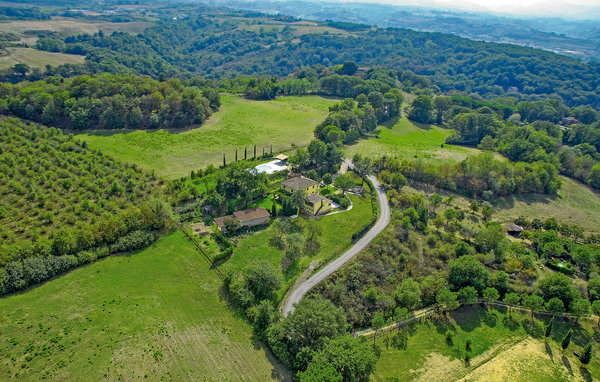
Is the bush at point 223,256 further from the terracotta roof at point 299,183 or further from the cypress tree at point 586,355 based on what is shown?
the cypress tree at point 586,355

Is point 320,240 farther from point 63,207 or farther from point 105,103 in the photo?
point 105,103

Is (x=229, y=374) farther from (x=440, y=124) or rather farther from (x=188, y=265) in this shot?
(x=440, y=124)

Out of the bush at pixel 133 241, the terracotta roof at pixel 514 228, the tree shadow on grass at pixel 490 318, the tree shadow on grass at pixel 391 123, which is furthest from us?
the tree shadow on grass at pixel 391 123

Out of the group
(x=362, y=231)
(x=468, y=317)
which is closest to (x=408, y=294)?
(x=468, y=317)

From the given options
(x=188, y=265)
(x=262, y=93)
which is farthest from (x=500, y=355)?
(x=262, y=93)

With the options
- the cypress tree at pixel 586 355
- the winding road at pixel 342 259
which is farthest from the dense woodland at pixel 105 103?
the cypress tree at pixel 586 355

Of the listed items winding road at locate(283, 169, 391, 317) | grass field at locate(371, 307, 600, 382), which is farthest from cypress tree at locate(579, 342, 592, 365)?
winding road at locate(283, 169, 391, 317)
